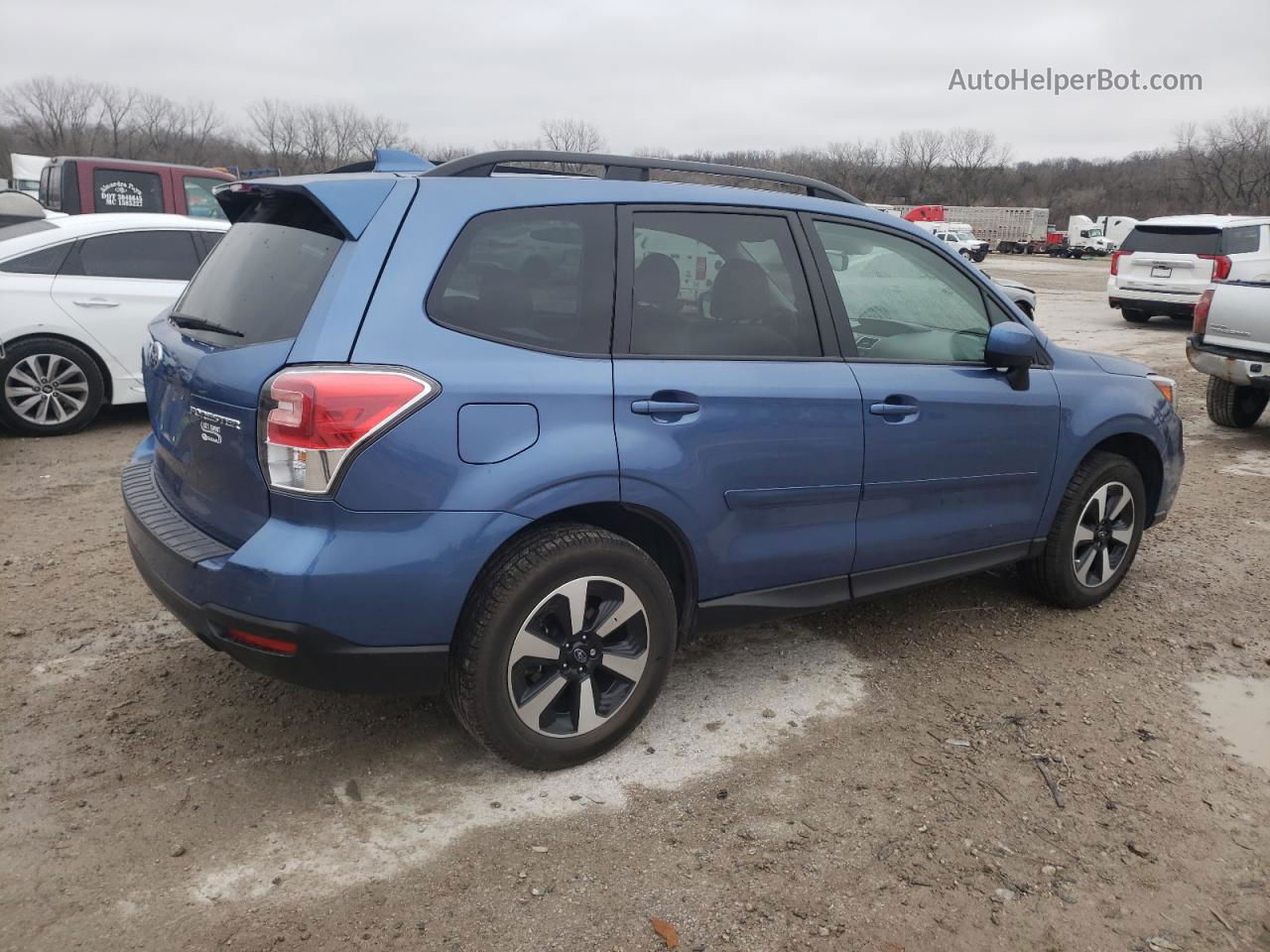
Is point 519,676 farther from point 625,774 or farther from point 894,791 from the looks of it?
point 894,791

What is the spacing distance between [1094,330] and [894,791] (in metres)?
14.9

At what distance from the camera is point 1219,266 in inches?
598

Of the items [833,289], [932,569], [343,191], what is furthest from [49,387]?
[932,569]

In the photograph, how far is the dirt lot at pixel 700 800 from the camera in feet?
7.98

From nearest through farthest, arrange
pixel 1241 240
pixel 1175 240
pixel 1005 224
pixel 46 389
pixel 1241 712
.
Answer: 1. pixel 1241 712
2. pixel 46 389
3. pixel 1241 240
4. pixel 1175 240
5. pixel 1005 224

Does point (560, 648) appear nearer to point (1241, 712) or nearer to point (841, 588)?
point (841, 588)

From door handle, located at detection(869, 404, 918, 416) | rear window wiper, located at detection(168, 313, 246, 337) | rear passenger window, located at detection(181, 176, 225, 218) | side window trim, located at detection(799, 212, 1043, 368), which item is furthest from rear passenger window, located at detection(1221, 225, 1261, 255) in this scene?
rear window wiper, located at detection(168, 313, 246, 337)

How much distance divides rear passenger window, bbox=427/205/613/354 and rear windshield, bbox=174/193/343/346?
1.17 feet

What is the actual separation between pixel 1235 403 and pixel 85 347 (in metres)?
9.09

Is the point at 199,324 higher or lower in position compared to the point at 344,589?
higher

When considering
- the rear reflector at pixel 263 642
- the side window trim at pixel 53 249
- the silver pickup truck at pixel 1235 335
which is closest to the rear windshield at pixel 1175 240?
the silver pickup truck at pixel 1235 335

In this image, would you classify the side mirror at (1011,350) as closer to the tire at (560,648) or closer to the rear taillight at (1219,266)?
the tire at (560,648)

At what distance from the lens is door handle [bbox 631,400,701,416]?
9.53 feet

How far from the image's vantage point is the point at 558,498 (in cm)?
275
